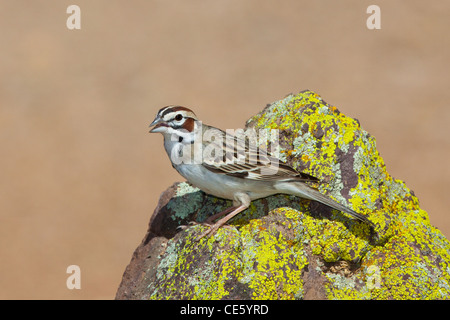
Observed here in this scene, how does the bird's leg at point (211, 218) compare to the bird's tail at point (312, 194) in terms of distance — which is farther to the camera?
the bird's leg at point (211, 218)

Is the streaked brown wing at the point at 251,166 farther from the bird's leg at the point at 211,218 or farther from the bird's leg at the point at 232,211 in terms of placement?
the bird's leg at the point at 211,218

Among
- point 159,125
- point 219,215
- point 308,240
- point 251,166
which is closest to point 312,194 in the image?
point 308,240

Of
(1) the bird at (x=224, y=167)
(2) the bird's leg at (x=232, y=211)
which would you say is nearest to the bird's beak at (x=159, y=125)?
(1) the bird at (x=224, y=167)

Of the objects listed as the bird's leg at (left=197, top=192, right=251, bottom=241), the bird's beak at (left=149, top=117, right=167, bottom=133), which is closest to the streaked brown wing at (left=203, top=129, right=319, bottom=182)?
the bird's leg at (left=197, top=192, right=251, bottom=241)

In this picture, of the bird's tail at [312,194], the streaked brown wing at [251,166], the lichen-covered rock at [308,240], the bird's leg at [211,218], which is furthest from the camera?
the bird's leg at [211,218]

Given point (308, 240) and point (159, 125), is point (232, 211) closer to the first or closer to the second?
point (308, 240)

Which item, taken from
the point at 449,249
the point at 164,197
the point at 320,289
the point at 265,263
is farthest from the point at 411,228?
the point at 164,197

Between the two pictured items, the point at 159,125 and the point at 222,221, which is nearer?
the point at 222,221

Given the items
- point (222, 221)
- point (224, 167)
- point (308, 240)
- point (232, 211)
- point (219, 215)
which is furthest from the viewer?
point (219, 215)

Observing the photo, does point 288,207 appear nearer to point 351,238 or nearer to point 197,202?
point 351,238
